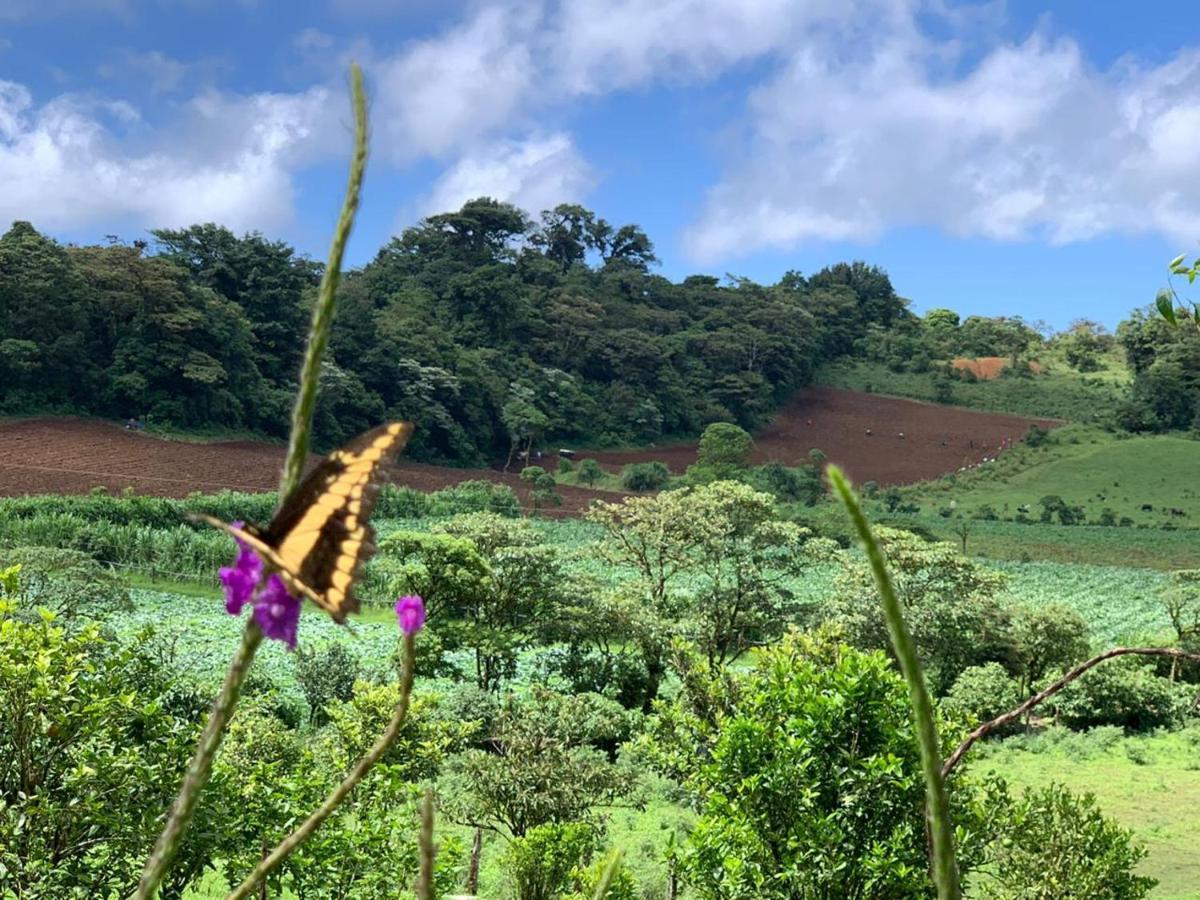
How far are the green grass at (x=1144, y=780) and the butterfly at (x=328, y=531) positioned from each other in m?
9.61

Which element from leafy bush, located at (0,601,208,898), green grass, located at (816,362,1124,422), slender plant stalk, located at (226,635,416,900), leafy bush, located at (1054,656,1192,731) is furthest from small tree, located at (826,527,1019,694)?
green grass, located at (816,362,1124,422)

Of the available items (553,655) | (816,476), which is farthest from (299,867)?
(816,476)

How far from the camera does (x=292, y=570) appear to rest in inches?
16.8

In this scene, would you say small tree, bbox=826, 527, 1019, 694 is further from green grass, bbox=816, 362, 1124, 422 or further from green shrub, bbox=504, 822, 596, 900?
green grass, bbox=816, 362, 1124, 422

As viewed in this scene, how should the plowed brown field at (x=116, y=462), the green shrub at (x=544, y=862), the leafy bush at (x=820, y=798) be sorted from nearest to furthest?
the leafy bush at (x=820, y=798) < the green shrub at (x=544, y=862) < the plowed brown field at (x=116, y=462)

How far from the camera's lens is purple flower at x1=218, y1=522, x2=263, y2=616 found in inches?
17.6

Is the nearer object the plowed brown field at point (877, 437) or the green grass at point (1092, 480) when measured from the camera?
the green grass at point (1092, 480)

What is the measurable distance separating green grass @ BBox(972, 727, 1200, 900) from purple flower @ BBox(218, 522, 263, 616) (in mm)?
9664

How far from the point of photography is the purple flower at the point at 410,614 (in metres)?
0.40

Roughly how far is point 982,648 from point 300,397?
1697 centimetres

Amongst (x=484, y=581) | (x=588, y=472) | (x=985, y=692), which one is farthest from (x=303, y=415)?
(x=588, y=472)

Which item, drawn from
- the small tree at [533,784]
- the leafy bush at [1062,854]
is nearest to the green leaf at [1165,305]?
the leafy bush at [1062,854]

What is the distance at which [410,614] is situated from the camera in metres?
0.41

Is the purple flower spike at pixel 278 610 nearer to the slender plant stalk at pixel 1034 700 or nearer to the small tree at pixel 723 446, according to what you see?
the slender plant stalk at pixel 1034 700
